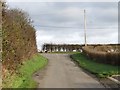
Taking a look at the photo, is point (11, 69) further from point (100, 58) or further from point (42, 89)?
point (100, 58)

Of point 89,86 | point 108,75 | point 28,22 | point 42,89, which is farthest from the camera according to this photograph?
point 28,22

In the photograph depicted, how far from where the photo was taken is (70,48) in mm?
79562

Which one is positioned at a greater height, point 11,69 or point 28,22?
point 28,22

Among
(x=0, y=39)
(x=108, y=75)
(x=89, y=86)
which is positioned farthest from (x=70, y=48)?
(x=0, y=39)

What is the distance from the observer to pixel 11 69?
2144cm

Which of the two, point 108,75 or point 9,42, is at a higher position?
point 9,42

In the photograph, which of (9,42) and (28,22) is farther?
(28,22)

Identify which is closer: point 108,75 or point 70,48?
point 108,75

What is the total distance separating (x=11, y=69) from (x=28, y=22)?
49.7ft

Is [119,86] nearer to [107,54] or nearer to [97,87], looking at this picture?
[97,87]

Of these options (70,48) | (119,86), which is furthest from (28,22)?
(70,48)

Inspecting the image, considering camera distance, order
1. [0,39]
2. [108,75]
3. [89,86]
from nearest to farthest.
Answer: [0,39], [89,86], [108,75]

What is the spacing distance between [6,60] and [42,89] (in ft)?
9.03

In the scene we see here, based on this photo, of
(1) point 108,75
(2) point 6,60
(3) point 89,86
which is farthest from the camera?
(1) point 108,75
